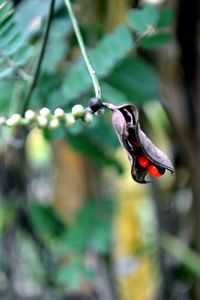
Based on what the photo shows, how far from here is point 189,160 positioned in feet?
4.29

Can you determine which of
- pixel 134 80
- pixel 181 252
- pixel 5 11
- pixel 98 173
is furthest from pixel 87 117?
pixel 98 173

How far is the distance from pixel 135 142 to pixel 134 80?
21.9 inches

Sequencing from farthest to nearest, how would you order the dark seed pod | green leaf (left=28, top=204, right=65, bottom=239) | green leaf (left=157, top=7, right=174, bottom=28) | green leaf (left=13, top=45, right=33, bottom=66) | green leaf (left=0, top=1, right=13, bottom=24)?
1. green leaf (left=28, top=204, right=65, bottom=239)
2. green leaf (left=157, top=7, right=174, bottom=28)
3. green leaf (left=13, top=45, right=33, bottom=66)
4. green leaf (left=0, top=1, right=13, bottom=24)
5. the dark seed pod

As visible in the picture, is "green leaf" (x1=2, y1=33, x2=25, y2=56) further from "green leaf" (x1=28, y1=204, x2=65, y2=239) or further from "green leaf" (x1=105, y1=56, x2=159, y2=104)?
"green leaf" (x1=28, y1=204, x2=65, y2=239)

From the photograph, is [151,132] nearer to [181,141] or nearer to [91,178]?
[181,141]

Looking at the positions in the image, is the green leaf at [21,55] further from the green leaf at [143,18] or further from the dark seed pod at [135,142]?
the dark seed pod at [135,142]

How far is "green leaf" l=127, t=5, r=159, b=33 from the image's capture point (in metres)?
0.75

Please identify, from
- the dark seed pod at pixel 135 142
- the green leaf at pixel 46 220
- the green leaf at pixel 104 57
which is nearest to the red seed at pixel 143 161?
the dark seed pod at pixel 135 142

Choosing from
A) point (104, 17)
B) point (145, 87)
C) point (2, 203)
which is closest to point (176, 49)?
point (104, 17)

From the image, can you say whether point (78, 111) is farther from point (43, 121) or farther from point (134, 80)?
point (134, 80)

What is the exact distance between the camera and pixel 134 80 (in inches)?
36.9

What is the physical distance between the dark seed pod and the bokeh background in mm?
417

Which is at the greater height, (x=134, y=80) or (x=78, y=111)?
(x=78, y=111)

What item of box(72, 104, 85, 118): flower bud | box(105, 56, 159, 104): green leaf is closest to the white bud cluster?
box(72, 104, 85, 118): flower bud
